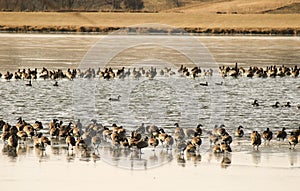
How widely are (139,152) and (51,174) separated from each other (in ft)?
8.06

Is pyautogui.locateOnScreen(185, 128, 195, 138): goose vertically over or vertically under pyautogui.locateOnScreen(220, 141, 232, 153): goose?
over

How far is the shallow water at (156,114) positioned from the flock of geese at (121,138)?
0.17 meters

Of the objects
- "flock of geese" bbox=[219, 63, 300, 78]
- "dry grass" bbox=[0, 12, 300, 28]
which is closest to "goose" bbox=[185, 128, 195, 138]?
"flock of geese" bbox=[219, 63, 300, 78]

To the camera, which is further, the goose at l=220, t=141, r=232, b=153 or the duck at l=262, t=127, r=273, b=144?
the duck at l=262, t=127, r=273, b=144

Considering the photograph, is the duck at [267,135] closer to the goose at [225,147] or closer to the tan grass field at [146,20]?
the goose at [225,147]

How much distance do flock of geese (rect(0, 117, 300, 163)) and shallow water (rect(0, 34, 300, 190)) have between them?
0.55 ft

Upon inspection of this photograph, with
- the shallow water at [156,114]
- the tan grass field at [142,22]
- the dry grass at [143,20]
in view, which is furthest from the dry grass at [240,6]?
the shallow water at [156,114]

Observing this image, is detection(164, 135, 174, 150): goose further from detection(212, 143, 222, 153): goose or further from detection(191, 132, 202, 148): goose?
detection(212, 143, 222, 153): goose

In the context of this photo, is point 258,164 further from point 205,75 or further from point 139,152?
point 205,75

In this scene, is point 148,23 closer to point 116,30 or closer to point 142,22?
point 142,22

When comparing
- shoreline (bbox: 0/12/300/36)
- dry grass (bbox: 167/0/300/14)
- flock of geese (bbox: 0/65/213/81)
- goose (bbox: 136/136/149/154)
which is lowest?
goose (bbox: 136/136/149/154)

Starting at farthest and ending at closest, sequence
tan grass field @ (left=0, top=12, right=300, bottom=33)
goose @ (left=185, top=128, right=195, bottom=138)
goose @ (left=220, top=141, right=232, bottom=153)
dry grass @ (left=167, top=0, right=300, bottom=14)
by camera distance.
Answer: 1. dry grass @ (left=167, top=0, right=300, bottom=14)
2. tan grass field @ (left=0, top=12, right=300, bottom=33)
3. goose @ (left=185, top=128, right=195, bottom=138)
4. goose @ (left=220, top=141, right=232, bottom=153)

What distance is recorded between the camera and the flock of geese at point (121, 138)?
14453mm

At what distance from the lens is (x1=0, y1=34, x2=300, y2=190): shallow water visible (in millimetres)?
12500
